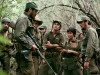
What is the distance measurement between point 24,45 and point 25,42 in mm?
71

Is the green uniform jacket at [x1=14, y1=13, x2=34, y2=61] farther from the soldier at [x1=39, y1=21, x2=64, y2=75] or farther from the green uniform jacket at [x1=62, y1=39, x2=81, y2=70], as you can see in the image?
the soldier at [x1=39, y1=21, x2=64, y2=75]

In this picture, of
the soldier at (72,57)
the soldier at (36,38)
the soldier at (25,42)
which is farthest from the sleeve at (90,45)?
the soldier at (36,38)

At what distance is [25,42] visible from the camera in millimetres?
5141

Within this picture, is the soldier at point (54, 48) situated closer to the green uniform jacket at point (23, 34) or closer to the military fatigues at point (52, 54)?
the military fatigues at point (52, 54)

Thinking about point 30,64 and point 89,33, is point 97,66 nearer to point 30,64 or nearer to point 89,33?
point 89,33

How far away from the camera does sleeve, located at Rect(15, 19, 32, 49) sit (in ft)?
Answer: 16.8

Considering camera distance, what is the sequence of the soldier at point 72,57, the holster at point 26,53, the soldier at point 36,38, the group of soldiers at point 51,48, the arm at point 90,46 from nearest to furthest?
the holster at point 26,53
the group of soldiers at point 51,48
the arm at point 90,46
the soldier at point 72,57
the soldier at point 36,38

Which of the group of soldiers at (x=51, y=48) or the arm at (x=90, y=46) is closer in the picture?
the group of soldiers at (x=51, y=48)

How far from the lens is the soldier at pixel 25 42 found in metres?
5.12

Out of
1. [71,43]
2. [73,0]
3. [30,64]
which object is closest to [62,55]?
[71,43]

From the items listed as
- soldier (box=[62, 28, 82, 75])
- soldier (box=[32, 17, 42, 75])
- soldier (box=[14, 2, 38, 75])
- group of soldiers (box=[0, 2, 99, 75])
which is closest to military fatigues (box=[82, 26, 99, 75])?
group of soldiers (box=[0, 2, 99, 75])

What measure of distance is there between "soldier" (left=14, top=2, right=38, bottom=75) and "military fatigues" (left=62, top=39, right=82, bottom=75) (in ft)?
6.33

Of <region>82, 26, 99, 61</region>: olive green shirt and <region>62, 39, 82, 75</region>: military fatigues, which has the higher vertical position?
<region>82, 26, 99, 61</region>: olive green shirt

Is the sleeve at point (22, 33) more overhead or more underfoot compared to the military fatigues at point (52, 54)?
more overhead
